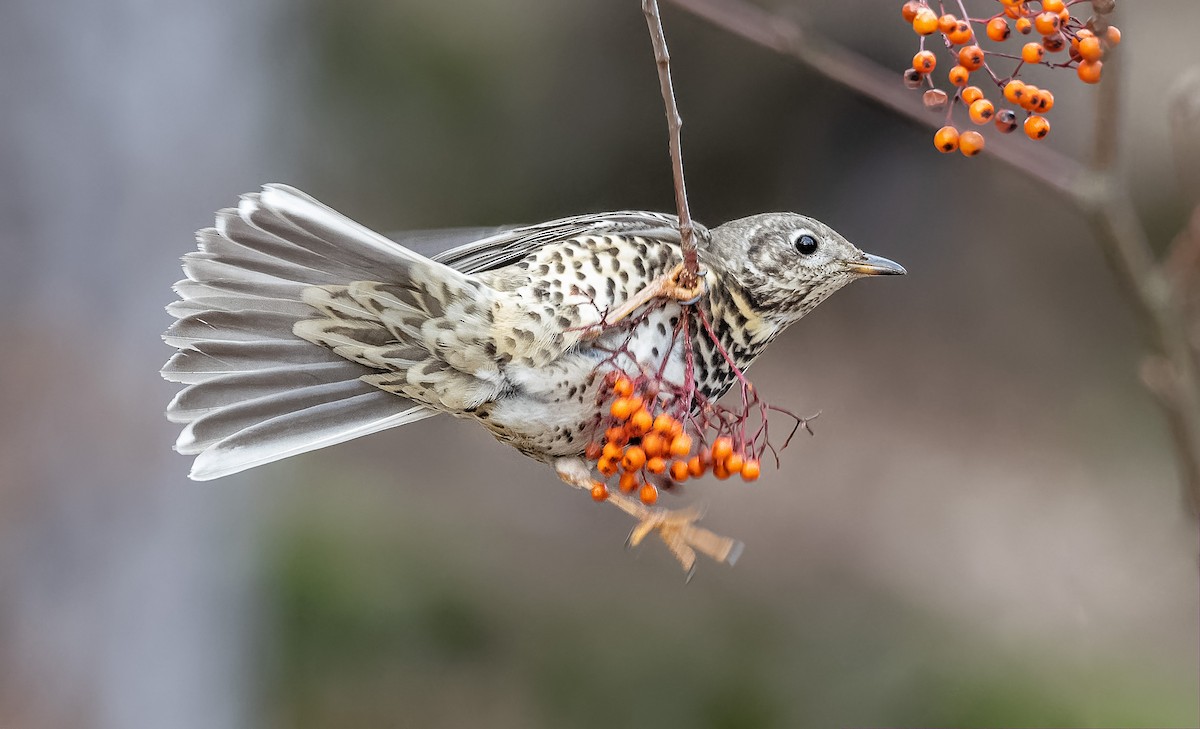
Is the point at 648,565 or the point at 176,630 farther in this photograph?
the point at 648,565

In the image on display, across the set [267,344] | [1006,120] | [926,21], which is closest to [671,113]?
[926,21]

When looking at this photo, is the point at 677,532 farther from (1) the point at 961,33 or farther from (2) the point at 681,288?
(1) the point at 961,33

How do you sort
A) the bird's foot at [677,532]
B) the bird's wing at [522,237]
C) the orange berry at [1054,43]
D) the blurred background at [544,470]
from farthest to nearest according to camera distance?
1. the blurred background at [544,470]
2. the bird's wing at [522,237]
3. the bird's foot at [677,532]
4. the orange berry at [1054,43]

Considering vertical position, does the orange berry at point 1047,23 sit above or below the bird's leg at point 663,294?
above

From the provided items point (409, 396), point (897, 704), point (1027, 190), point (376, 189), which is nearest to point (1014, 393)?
point (1027, 190)

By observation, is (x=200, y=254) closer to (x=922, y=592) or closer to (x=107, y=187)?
(x=107, y=187)

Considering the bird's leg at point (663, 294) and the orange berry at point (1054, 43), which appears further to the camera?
the bird's leg at point (663, 294)

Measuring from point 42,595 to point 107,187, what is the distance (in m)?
1.25

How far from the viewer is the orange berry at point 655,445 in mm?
1521

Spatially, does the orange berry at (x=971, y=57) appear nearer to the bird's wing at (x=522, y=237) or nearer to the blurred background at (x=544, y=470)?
→ the bird's wing at (x=522, y=237)

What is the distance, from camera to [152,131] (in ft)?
11.2

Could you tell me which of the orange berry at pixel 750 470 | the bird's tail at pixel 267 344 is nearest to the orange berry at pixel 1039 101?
the orange berry at pixel 750 470

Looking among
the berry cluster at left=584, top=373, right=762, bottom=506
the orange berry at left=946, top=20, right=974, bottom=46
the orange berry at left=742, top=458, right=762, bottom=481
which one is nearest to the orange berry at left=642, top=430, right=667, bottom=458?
the berry cluster at left=584, top=373, right=762, bottom=506

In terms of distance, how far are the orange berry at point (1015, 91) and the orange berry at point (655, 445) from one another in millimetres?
623
